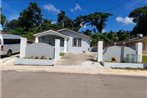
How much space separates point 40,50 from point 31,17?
47.7m

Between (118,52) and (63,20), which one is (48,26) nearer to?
(63,20)

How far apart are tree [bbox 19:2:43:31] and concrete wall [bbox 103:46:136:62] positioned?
1824 inches

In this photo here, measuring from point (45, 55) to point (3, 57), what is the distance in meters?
4.69

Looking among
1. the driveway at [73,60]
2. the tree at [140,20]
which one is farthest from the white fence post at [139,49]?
the tree at [140,20]

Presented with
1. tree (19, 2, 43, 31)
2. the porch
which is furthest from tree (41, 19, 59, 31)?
the porch

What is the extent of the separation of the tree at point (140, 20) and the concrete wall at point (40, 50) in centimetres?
4974

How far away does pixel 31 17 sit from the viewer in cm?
7050

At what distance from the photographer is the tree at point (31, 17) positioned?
6888 centimetres

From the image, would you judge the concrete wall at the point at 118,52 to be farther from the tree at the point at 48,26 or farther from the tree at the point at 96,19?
the tree at the point at 96,19

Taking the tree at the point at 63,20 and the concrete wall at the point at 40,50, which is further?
the tree at the point at 63,20

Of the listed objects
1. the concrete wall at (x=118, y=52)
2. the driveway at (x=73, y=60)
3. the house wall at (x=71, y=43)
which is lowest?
the driveway at (x=73, y=60)

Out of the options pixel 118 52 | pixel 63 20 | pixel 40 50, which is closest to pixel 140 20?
pixel 63 20

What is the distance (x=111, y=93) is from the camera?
9.51 meters

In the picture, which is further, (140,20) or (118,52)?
(140,20)
